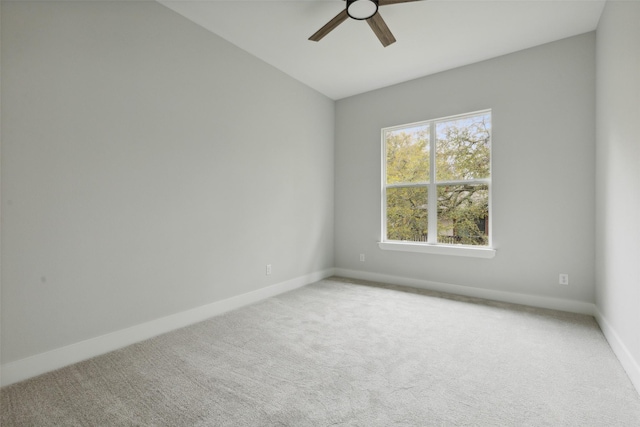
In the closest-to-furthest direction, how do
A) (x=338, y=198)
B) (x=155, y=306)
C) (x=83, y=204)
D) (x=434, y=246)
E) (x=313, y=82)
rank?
1. (x=83, y=204)
2. (x=155, y=306)
3. (x=434, y=246)
4. (x=313, y=82)
5. (x=338, y=198)

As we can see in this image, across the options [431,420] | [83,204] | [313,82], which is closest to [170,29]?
[83,204]

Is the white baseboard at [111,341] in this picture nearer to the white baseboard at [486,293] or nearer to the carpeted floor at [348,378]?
the carpeted floor at [348,378]

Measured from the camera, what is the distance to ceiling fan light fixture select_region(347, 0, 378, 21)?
2.22 meters

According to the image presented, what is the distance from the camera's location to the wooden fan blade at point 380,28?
2.39 metres

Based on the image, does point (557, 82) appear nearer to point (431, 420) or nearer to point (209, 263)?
point (431, 420)

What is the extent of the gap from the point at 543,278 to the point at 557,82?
2.07 metres

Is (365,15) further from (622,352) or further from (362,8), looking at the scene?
(622,352)

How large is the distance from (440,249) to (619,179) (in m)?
1.87

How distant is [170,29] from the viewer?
2.57 m

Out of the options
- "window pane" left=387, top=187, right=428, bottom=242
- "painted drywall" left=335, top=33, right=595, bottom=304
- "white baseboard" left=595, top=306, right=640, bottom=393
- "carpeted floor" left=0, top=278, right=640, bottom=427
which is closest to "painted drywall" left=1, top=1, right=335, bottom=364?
"carpeted floor" left=0, top=278, right=640, bottom=427

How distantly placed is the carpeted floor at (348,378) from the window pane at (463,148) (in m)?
1.74

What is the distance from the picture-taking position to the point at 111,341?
86.7 inches

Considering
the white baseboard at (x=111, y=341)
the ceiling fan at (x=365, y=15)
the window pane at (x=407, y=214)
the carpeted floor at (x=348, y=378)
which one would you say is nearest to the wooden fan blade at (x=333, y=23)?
the ceiling fan at (x=365, y=15)

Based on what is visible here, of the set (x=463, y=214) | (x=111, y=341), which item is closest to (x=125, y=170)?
(x=111, y=341)
